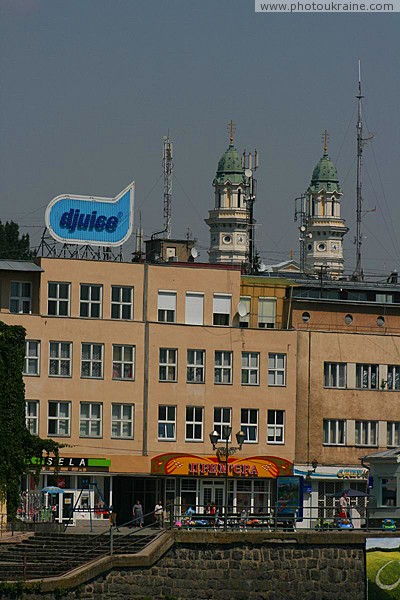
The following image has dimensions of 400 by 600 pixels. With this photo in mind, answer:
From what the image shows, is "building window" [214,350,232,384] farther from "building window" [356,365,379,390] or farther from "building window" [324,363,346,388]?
"building window" [356,365,379,390]

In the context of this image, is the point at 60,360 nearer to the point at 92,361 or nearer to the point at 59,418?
the point at 92,361

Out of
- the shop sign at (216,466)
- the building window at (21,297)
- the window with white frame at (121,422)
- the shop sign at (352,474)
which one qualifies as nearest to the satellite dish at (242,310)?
the shop sign at (216,466)

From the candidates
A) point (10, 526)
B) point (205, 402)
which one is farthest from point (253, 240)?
point (10, 526)

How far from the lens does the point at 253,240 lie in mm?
122688

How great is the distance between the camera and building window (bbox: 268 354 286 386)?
286 feet

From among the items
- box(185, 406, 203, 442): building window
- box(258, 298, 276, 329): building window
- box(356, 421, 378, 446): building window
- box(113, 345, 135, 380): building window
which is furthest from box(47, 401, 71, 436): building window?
box(356, 421, 378, 446): building window

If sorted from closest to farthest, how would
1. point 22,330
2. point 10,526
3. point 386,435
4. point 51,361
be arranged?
1. point 10,526
2. point 22,330
3. point 51,361
4. point 386,435

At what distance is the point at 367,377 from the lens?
89062 mm

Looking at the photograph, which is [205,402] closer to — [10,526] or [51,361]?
[51,361]

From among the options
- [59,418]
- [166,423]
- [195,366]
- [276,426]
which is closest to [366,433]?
[276,426]

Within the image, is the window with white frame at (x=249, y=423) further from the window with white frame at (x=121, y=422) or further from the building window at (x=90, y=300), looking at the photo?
the building window at (x=90, y=300)

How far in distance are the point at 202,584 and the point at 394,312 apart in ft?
133

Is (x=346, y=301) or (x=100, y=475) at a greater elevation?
(x=346, y=301)

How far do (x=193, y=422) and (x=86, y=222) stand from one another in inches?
459
